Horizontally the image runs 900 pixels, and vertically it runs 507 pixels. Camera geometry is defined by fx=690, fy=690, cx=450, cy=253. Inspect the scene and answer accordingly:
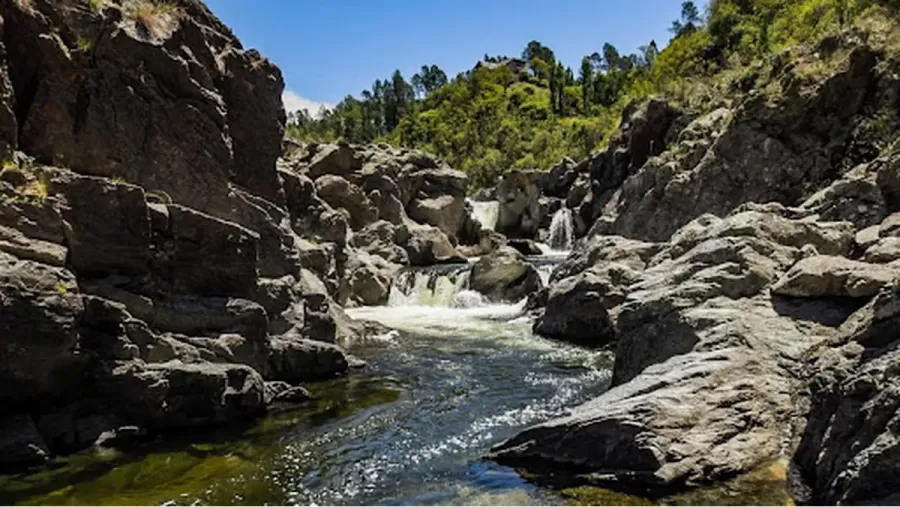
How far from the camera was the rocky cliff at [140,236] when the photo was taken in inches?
500

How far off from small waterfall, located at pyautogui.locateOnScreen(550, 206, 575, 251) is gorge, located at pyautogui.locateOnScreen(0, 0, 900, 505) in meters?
32.3

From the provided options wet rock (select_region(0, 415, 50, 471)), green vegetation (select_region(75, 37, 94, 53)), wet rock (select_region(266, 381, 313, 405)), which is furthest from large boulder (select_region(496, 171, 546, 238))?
wet rock (select_region(0, 415, 50, 471))

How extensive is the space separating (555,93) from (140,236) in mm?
140091

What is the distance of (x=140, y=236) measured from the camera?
15.3 m

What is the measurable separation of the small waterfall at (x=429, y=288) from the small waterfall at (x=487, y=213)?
32240mm

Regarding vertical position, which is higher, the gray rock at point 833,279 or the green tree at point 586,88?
the green tree at point 586,88

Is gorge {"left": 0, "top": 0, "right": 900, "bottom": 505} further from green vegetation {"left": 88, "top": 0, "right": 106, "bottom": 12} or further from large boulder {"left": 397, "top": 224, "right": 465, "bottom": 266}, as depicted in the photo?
large boulder {"left": 397, "top": 224, "right": 465, "bottom": 266}

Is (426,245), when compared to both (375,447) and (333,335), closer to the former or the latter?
(333,335)

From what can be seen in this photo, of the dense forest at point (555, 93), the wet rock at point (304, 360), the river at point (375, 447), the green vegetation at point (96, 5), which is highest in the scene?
the dense forest at point (555, 93)

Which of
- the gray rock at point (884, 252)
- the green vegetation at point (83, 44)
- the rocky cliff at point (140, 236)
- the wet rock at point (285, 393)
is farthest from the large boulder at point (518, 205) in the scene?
the gray rock at point (884, 252)

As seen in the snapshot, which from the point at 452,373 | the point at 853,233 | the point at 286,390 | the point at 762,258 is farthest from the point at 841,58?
the point at 286,390

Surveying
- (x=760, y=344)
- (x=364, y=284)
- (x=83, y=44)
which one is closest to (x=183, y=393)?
(x=83, y=44)

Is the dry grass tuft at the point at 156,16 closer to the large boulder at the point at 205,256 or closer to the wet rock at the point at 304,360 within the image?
the large boulder at the point at 205,256

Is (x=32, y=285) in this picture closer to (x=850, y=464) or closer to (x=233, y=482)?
(x=233, y=482)
